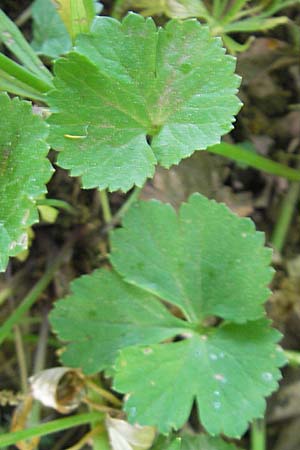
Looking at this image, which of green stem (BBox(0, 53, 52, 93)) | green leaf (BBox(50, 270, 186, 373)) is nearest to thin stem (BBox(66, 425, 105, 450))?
green leaf (BBox(50, 270, 186, 373))

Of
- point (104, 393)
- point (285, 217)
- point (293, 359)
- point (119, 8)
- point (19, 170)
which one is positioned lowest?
point (104, 393)

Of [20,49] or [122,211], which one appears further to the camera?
[122,211]

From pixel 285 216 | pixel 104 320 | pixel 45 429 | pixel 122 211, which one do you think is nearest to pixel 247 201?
pixel 285 216

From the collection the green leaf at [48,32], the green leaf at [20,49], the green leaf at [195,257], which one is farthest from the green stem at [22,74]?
the green leaf at [195,257]

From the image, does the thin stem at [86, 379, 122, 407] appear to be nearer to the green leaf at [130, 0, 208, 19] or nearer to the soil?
the soil

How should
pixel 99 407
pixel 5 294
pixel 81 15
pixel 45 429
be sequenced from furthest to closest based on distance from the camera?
pixel 5 294 → pixel 99 407 → pixel 45 429 → pixel 81 15

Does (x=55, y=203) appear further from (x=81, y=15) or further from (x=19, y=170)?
(x=81, y=15)

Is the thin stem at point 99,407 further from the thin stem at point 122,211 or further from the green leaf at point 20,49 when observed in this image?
the green leaf at point 20,49

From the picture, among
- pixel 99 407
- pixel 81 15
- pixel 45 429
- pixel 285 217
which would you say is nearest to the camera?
pixel 81 15
